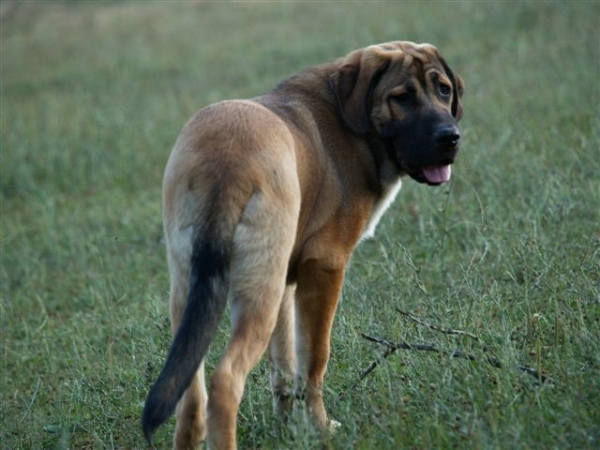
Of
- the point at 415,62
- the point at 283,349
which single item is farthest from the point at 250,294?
the point at 415,62

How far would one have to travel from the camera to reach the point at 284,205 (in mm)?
4293

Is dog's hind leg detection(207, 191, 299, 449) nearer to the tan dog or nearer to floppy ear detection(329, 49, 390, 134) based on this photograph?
the tan dog

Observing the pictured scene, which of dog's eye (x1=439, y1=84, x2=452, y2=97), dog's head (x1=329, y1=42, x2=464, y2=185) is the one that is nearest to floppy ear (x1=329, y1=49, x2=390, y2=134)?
dog's head (x1=329, y1=42, x2=464, y2=185)

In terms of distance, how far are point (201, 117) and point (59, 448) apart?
1.75m

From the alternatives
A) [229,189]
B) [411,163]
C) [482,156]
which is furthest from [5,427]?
[482,156]

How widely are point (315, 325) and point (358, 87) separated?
1233 millimetres

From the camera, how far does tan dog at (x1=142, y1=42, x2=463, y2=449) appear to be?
13.3 ft

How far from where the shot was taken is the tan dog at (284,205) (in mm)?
4047

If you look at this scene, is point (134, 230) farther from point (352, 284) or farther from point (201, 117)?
point (201, 117)

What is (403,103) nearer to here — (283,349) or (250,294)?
(283,349)

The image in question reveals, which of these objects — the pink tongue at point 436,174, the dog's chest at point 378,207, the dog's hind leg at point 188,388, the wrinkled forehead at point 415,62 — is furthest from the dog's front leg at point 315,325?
the wrinkled forehead at point 415,62

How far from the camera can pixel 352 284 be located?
6.70 meters

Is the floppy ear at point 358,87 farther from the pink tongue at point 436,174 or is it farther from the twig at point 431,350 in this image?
the twig at point 431,350

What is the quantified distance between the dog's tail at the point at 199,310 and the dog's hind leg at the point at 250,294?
0.09 metres
